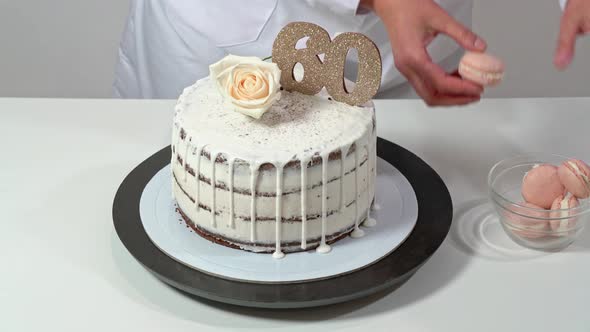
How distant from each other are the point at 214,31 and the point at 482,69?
0.83 metres

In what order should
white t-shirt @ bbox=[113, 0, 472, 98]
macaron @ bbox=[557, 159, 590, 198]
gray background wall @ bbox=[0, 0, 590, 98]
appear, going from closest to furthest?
1. macaron @ bbox=[557, 159, 590, 198]
2. white t-shirt @ bbox=[113, 0, 472, 98]
3. gray background wall @ bbox=[0, 0, 590, 98]

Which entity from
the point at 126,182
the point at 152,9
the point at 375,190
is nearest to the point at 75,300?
the point at 126,182

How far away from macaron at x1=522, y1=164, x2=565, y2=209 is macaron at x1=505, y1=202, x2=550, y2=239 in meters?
0.01

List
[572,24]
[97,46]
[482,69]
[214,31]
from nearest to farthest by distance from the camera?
[482,69]
[572,24]
[214,31]
[97,46]

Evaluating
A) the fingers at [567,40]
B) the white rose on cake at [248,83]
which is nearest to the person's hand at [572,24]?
the fingers at [567,40]

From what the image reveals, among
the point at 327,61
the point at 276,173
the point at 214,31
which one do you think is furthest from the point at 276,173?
the point at 214,31

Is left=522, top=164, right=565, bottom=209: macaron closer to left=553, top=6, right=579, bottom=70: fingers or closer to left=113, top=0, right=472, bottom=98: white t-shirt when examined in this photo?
left=553, top=6, right=579, bottom=70: fingers

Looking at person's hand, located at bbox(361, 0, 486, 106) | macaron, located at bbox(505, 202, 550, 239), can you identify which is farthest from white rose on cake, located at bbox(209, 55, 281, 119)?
macaron, located at bbox(505, 202, 550, 239)

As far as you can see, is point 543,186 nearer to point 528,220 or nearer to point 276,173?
point 528,220

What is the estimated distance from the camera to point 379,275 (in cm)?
130

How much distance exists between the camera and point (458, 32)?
132 cm

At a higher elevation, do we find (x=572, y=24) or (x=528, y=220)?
(x=572, y=24)

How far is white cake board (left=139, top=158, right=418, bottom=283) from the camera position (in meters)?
1.31

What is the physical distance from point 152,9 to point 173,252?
2.84 ft
